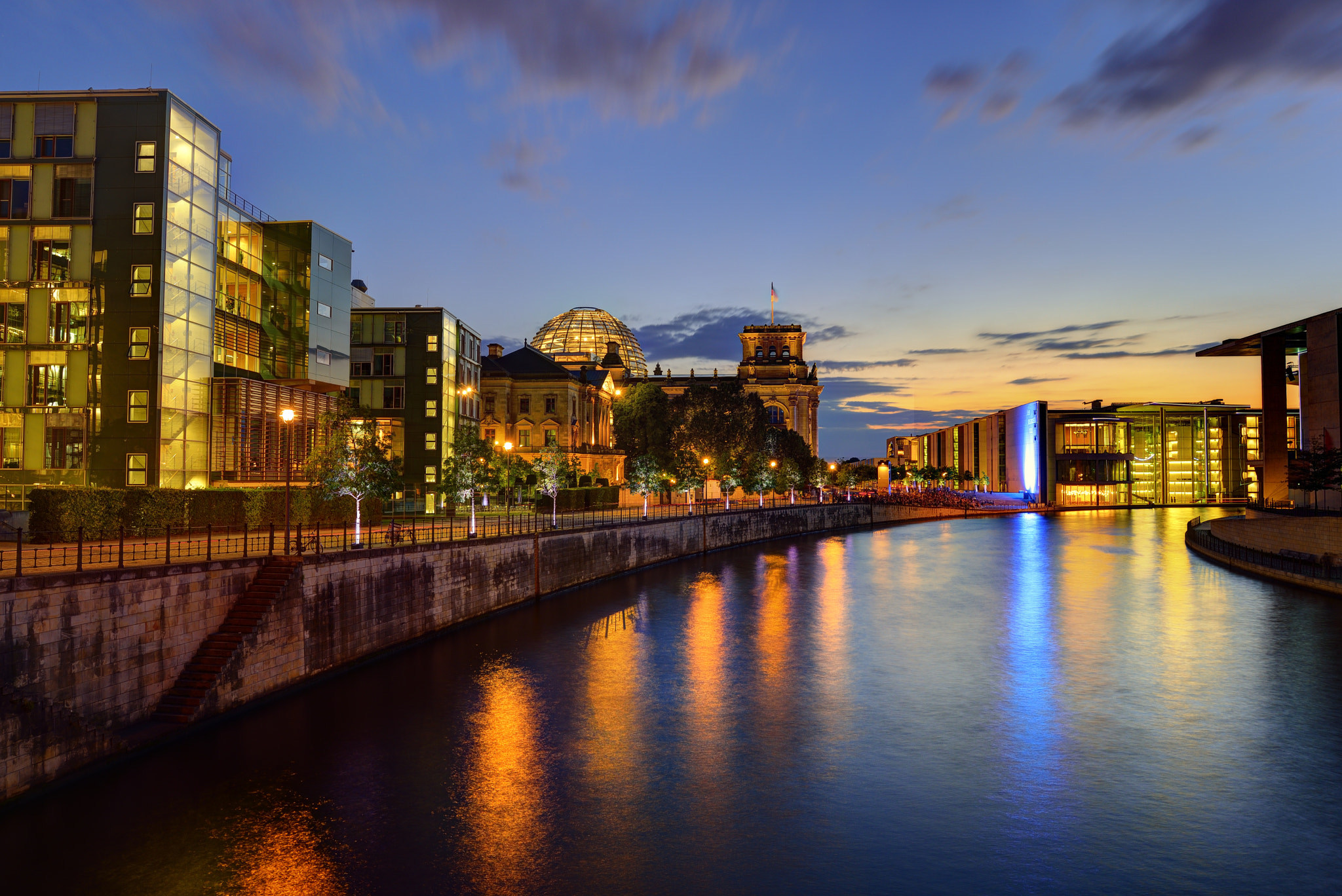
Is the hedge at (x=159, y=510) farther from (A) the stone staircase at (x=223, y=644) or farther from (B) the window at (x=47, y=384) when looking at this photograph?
(B) the window at (x=47, y=384)

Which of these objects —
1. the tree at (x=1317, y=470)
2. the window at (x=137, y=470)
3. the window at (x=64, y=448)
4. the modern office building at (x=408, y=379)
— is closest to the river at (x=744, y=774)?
the window at (x=137, y=470)

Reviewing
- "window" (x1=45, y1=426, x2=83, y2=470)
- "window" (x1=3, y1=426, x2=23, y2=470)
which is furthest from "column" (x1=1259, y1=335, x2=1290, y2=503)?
"window" (x1=3, y1=426, x2=23, y2=470)

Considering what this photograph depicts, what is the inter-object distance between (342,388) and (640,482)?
1524 inches

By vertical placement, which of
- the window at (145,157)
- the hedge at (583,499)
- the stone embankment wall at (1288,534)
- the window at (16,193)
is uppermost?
the window at (145,157)

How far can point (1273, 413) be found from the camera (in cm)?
7800

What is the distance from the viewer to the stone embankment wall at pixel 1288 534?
5369cm

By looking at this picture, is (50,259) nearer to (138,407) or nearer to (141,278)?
(141,278)

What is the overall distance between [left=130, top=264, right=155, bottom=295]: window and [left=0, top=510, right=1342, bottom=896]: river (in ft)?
82.0

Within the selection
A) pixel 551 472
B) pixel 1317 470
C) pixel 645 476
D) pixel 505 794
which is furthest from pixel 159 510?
pixel 1317 470

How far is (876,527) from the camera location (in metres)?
126

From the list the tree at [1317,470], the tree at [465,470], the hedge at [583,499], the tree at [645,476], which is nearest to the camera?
the tree at [465,470]

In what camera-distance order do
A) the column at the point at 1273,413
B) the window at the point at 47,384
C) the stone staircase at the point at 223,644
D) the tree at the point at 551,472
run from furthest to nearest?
the column at the point at 1273,413, the tree at the point at 551,472, the window at the point at 47,384, the stone staircase at the point at 223,644

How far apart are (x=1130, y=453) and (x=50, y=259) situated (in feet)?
629

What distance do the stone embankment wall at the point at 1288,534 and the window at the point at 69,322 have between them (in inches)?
2888
